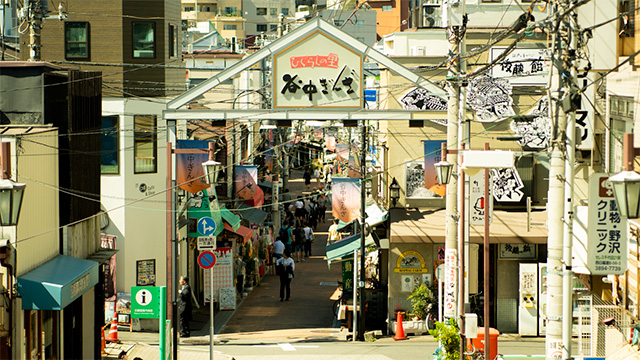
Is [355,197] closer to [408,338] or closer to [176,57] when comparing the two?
[408,338]

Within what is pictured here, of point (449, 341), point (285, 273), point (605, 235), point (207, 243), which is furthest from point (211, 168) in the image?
point (285, 273)

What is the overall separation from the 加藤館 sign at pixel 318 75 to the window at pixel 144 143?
762 cm

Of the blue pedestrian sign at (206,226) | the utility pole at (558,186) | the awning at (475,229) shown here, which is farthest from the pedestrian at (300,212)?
the utility pole at (558,186)

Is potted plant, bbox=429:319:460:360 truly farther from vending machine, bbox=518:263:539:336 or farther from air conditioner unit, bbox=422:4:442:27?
air conditioner unit, bbox=422:4:442:27

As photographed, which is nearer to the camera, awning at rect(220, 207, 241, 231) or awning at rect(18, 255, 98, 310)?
awning at rect(18, 255, 98, 310)

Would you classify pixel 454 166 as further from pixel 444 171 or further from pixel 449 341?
pixel 449 341

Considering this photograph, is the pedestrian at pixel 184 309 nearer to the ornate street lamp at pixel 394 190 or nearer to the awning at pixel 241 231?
the awning at pixel 241 231

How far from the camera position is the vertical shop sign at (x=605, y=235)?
43.4ft

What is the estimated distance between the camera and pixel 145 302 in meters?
21.0

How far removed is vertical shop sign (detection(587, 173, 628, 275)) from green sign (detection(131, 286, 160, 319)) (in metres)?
10.8

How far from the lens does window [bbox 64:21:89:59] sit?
30672mm

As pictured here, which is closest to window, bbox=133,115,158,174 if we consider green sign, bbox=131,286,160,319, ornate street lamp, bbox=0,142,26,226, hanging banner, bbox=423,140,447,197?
hanging banner, bbox=423,140,447,197

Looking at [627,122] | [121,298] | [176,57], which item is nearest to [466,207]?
[627,122]

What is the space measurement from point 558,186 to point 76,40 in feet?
72.9
